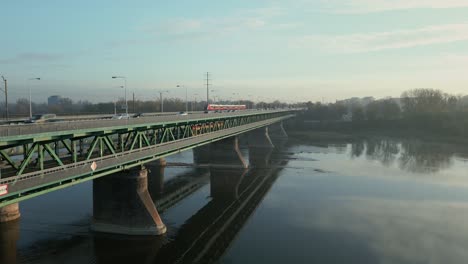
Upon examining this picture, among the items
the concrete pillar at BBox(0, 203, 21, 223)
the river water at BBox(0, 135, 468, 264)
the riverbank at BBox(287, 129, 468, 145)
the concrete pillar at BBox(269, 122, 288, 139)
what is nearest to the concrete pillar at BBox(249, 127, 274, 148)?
the riverbank at BBox(287, 129, 468, 145)

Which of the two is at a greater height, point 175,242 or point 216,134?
point 216,134

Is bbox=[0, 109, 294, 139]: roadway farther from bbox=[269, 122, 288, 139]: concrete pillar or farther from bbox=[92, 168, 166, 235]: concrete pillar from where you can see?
bbox=[269, 122, 288, 139]: concrete pillar

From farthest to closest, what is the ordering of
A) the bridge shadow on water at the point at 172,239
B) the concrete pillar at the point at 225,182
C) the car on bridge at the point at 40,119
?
the concrete pillar at the point at 225,182
the bridge shadow on water at the point at 172,239
the car on bridge at the point at 40,119

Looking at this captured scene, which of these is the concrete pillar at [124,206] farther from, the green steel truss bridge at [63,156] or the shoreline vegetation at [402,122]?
the shoreline vegetation at [402,122]

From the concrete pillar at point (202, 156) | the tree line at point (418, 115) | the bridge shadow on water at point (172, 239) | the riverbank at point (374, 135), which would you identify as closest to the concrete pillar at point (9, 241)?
the bridge shadow on water at point (172, 239)

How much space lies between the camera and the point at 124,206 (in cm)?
3064

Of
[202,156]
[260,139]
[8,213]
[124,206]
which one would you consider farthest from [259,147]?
[8,213]

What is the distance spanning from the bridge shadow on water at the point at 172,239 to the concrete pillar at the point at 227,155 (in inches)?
529

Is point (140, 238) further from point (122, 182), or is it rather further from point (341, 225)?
point (341, 225)

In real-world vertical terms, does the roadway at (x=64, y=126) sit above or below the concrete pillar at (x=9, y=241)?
above

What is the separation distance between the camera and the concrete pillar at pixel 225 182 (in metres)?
48.3

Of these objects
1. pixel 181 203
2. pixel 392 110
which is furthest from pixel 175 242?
pixel 392 110

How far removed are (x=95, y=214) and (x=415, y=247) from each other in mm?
24849

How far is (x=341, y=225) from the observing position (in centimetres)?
3453
